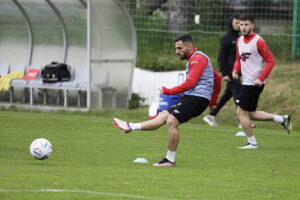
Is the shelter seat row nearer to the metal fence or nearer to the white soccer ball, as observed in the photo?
the metal fence

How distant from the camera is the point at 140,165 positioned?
440 inches

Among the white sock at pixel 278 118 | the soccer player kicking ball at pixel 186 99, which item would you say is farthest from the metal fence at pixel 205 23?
the soccer player kicking ball at pixel 186 99

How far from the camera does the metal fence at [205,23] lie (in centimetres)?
2467

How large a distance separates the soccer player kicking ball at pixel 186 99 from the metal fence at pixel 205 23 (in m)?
12.9

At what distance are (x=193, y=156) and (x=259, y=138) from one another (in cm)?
387

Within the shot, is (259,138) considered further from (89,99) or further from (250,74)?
(89,99)

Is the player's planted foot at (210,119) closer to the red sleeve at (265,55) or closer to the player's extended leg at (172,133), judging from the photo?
the red sleeve at (265,55)

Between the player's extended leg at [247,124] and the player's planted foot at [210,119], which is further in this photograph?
the player's planted foot at [210,119]

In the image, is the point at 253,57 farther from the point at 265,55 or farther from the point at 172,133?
the point at 172,133

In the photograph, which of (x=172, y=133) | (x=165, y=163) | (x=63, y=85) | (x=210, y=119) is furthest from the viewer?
(x=63, y=85)

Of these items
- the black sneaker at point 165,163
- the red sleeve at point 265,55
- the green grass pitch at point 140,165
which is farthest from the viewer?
the red sleeve at point 265,55

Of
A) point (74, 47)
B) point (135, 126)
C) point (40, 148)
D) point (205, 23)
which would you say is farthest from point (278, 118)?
point (205, 23)

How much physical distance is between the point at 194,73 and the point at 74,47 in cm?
1287

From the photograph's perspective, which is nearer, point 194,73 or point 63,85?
point 194,73
